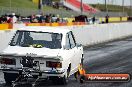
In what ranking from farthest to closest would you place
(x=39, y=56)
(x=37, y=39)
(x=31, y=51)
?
(x=37, y=39) → (x=31, y=51) → (x=39, y=56)

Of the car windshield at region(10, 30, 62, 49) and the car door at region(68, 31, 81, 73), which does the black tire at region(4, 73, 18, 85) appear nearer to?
the car windshield at region(10, 30, 62, 49)

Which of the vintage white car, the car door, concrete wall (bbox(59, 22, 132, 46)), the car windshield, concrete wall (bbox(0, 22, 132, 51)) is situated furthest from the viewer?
concrete wall (bbox(59, 22, 132, 46))

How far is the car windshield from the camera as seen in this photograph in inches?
487

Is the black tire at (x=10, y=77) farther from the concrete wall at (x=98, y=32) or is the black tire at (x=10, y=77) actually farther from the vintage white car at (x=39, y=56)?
the concrete wall at (x=98, y=32)

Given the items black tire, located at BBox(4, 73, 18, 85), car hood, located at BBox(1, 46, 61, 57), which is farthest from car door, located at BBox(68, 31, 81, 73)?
black tire, located at BBox(4, 73, 18, 85)

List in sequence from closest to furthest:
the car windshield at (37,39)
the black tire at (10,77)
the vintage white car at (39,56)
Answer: the vintage white car at (39,56)
the black tire at (10,77)
the car windshield at (37,39)

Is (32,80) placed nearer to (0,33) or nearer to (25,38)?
(25,38)

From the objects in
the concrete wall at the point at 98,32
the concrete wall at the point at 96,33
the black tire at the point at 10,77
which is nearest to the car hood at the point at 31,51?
the black tire at the point at 10,77

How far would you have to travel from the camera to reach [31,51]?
11797mm

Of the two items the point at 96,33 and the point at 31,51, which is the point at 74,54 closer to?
the point at 31,51

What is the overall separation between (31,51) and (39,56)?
330mm

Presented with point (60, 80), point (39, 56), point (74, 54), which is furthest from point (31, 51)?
point (74, 54)

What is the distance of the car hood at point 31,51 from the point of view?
1168 cm

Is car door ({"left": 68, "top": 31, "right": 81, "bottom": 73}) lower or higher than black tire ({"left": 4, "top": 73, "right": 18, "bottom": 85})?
higher
